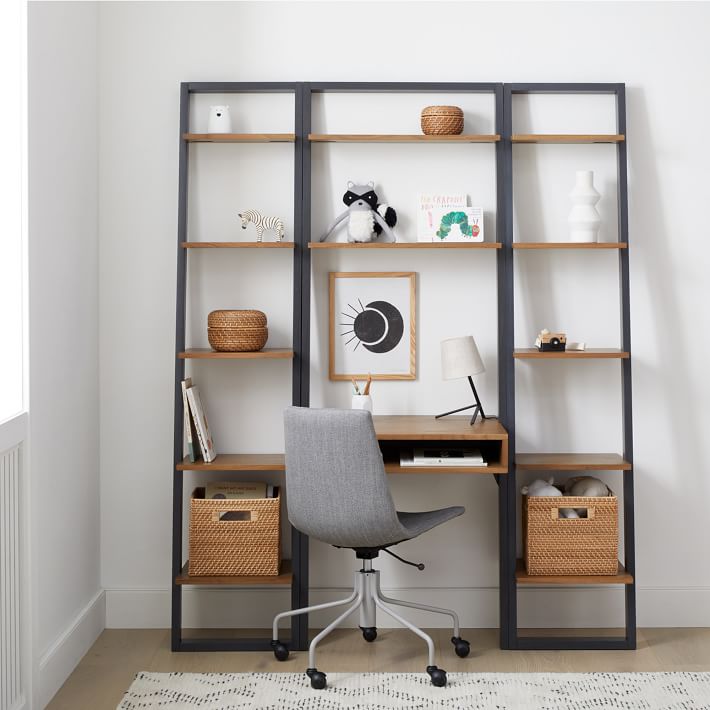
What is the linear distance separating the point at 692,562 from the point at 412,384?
137 centimetres

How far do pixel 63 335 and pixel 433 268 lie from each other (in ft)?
4.72

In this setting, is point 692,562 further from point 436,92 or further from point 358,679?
point 436,92

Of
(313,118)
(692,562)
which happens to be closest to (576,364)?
(692,562)

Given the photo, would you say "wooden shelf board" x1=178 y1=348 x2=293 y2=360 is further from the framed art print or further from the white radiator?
the white radiator

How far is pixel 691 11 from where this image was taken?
320 centimetres

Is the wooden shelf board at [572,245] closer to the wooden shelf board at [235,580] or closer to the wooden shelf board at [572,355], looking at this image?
the wooden shelf board at [572,355]

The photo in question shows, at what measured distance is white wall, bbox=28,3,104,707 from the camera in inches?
102

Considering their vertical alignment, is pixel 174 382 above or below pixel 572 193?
below

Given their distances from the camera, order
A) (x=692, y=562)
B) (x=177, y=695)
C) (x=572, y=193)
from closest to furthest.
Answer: (x=177, y=695) → (x=572, y=193) → (x=692, y=562)

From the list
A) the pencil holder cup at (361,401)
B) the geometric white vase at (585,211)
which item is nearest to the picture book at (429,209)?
the geometric white vase at (585,211)

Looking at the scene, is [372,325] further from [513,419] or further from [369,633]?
[369,633]

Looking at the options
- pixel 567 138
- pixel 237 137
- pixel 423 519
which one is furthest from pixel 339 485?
pixel 567 138

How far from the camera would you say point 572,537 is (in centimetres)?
305

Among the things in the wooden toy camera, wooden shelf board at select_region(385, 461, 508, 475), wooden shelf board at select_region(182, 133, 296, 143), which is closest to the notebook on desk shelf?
wooden shelf board at select_region(385, 461, 508, 475)
